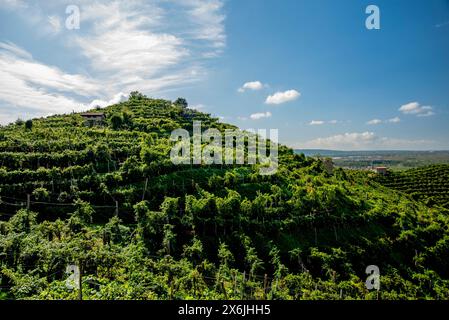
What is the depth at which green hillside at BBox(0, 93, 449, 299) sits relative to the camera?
15055 mm

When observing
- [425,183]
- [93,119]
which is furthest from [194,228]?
[425,183]

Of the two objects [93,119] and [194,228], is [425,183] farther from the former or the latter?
[93,119]

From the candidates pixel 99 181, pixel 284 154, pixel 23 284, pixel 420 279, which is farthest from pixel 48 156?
pixel 420 279

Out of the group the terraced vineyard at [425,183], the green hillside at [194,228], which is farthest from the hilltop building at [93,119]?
the terraced vineyard at [425,183]

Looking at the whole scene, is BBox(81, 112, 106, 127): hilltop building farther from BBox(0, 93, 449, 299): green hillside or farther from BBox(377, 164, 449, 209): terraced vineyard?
BBox(377, 164, 449, 209): terraced vineyard

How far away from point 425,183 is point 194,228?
5904 centimetres

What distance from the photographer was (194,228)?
23781mm

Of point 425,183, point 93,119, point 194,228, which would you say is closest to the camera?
point 194,228

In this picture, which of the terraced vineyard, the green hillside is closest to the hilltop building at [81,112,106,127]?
the green hillside

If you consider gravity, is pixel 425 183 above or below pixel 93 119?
below

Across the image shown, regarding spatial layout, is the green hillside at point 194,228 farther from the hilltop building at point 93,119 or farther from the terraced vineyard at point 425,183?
the terraced vineyard at point 425,183

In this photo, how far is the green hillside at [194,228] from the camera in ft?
49.4

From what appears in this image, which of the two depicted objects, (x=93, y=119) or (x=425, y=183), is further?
(x=425, y=183)

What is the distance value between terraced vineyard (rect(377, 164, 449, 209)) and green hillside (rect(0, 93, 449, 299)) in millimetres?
23400
